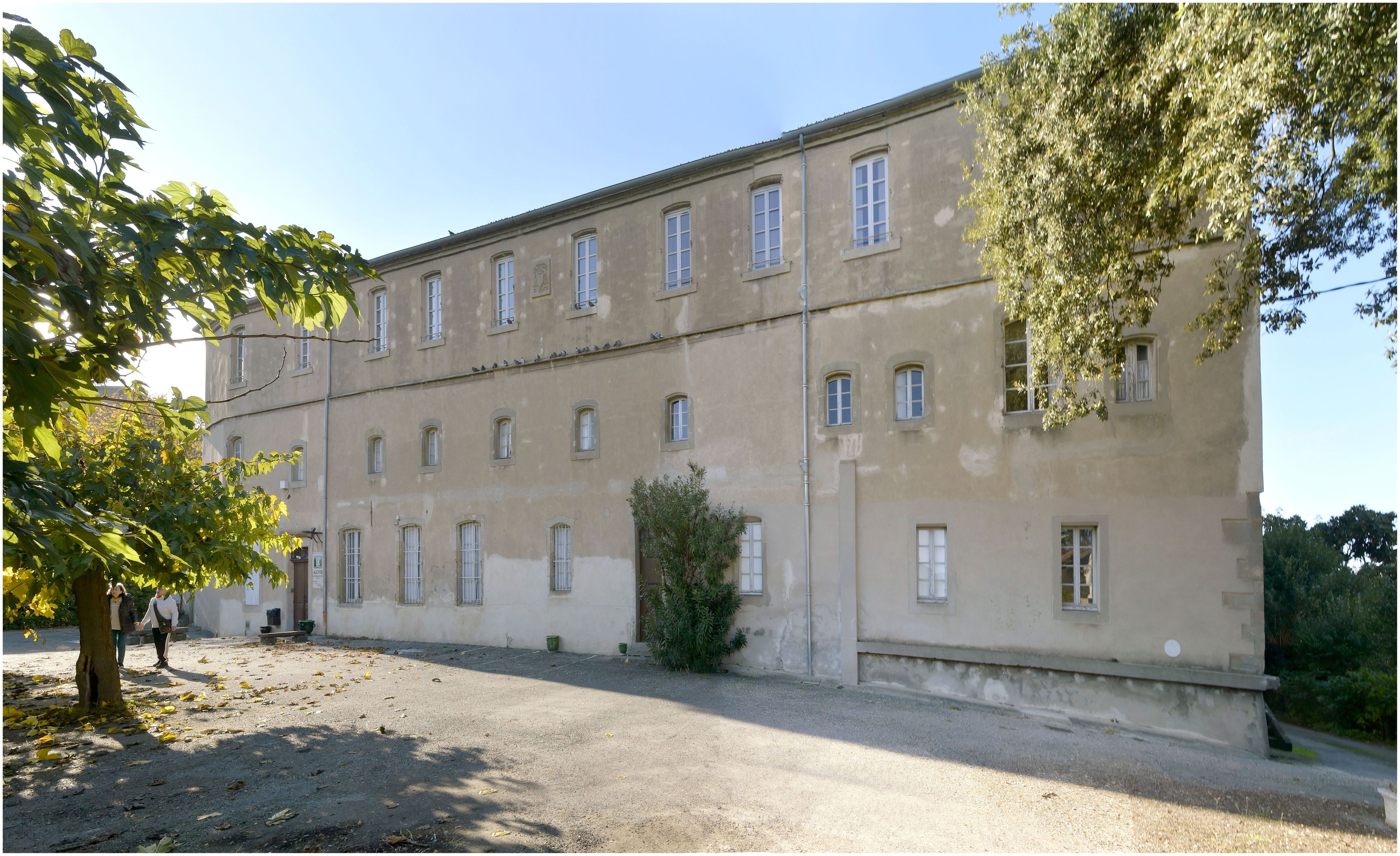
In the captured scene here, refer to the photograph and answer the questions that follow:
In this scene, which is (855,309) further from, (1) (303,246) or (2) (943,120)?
(1) (303,246)

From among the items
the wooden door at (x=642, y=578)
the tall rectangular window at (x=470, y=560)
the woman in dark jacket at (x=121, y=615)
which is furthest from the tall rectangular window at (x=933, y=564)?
the woman in dark jacket at (x=121, y=615)

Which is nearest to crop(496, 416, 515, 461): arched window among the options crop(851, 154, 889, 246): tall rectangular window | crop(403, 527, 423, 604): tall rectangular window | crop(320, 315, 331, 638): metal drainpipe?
crop(403, 527, 423, 604): tall rectangular window

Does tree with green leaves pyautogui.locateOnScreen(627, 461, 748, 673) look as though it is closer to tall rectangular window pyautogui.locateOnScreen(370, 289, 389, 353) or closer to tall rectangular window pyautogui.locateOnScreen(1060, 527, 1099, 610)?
tall rectangular window pyautogui.locateOnScreen(1060, 527, 1099, 610)

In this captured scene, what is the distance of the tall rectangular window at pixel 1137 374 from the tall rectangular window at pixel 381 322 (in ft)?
57.5

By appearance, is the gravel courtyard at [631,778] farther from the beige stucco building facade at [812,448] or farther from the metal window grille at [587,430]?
the metal window grille at [587,430]

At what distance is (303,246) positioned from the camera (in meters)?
6.36

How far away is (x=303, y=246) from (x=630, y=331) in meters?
11.5

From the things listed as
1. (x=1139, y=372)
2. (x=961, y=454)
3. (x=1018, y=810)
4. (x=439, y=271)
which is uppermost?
(x=439, y=271)

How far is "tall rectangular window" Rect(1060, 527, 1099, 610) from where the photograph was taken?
40.8 feet

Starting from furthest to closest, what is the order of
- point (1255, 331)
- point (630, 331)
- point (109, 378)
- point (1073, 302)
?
point (630, 331) < point (1255, 331) < point (1073, 302) < point (109, 378)

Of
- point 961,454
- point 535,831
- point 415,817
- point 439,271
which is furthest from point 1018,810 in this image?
point 439,271

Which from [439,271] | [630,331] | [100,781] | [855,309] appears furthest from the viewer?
[439,271]

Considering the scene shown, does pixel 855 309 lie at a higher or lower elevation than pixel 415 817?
higher

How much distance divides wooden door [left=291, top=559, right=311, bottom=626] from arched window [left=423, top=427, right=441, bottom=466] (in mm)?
5693
